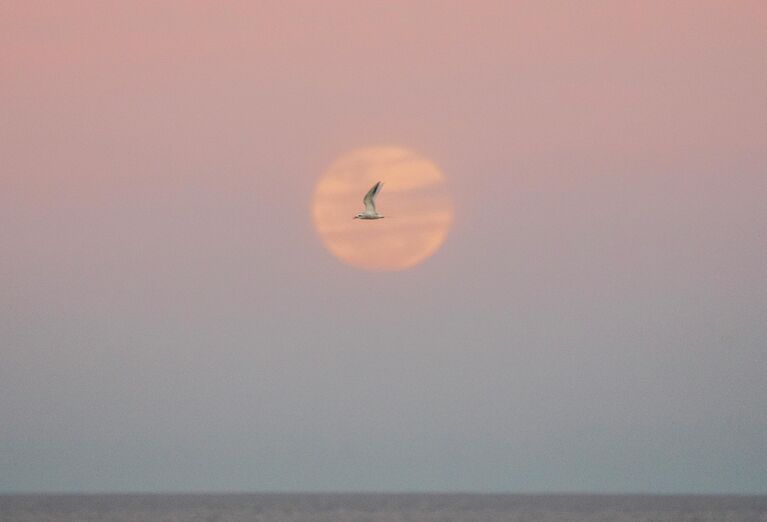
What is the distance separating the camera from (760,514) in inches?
7717

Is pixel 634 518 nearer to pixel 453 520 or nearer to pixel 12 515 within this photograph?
pixel 453 520

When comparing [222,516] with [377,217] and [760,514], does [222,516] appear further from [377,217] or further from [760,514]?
[377,217]

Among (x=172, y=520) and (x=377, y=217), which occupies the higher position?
(x=172, y=520)

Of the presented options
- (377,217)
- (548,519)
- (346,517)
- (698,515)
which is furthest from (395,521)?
(377,217)

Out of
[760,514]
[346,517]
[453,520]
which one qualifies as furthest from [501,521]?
[760,514]

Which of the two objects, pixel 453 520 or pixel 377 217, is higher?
pixel 453 520

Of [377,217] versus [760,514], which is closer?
[377,217]

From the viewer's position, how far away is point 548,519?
200 metres

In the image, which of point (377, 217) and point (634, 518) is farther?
point (634, 518)

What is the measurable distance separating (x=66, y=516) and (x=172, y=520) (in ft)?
44.9

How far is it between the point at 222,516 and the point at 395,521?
20683 mm

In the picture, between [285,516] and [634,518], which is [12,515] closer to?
[285,516]

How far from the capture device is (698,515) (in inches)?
7677

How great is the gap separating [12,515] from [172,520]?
20.8 m
